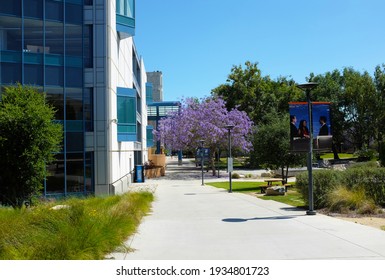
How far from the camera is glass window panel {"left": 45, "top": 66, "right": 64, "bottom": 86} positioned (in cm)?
2408

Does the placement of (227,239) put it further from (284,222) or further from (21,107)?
(21,107)

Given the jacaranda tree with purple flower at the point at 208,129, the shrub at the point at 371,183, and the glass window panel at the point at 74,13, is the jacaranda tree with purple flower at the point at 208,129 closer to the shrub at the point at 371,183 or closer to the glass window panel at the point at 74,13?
the glass window panel at the point at 74,13

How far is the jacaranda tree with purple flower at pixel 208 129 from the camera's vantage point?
4384cm

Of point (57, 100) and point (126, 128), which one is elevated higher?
point (57, 100)

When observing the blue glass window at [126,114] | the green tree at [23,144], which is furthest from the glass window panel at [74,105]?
the green tree at [23,144]

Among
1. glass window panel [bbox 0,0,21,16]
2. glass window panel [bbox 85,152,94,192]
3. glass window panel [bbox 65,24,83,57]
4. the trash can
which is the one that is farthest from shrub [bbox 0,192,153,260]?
the trash can

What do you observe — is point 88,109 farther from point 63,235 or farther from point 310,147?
point 63,235

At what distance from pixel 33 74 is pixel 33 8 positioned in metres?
3.75

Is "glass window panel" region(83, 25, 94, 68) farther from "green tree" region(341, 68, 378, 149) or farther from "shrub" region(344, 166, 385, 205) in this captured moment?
"green tree" region(341, 68, 378, 149)

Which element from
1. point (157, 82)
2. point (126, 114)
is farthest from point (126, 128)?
point (157, 82)

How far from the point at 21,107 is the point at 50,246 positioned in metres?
12.0

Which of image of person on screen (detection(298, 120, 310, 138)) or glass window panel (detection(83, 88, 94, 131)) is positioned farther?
glass window panel (detection(83, 88, 94, 131))

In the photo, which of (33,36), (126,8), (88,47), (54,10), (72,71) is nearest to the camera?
(33,36)

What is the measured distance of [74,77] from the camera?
24.7 m
